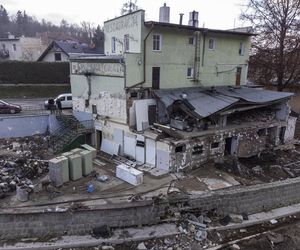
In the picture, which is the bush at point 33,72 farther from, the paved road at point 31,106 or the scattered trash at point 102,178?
the scattered trash at point 102,178

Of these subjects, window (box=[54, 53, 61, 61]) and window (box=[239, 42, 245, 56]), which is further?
window (box=[54, 53, 61, 61])

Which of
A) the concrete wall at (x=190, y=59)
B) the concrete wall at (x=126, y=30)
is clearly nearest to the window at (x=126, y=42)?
the concrete wall at (x=126, y=30)

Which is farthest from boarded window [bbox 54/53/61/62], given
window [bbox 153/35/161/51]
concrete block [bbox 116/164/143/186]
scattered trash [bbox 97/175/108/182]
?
concrete block [bbox 116/164/143/186]

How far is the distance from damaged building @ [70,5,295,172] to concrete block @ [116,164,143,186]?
225cm

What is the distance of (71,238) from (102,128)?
9.86m

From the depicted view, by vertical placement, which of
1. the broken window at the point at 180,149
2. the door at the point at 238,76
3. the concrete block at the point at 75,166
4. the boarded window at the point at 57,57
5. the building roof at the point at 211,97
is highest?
the boarded window at the point at 57,57

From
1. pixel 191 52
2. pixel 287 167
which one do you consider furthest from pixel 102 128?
pixel 287 167

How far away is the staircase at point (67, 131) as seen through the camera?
19.8m

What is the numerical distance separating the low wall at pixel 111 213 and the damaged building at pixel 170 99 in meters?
3.24

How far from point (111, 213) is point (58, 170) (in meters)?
3.87

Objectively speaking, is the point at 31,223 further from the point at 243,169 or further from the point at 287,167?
the point at 287,167

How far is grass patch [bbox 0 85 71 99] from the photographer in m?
34.2

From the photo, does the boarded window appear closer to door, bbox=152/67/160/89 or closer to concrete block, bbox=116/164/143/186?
door, bbox=152/67/160/89

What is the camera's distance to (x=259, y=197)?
15727 mm
